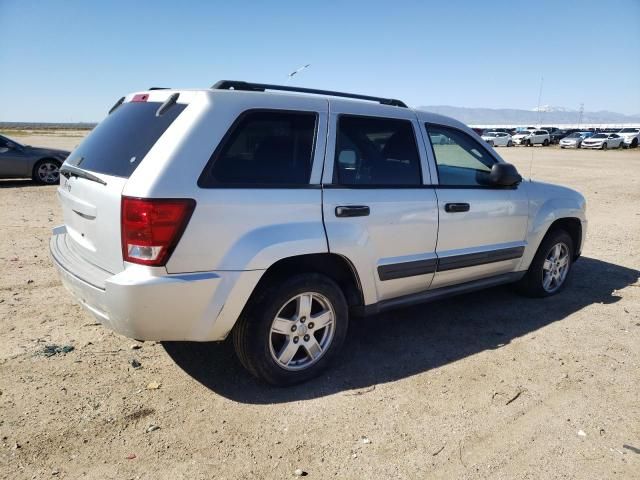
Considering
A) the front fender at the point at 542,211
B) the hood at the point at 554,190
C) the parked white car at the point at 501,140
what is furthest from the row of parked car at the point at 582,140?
the front fender at the point at 542,211

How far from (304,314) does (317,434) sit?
2.54 feet

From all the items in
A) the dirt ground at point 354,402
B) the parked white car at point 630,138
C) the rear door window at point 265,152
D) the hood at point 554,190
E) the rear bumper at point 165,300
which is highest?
the parked white car at point 630,138

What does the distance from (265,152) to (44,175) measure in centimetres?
1127

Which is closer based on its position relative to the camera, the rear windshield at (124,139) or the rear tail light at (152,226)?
the rear tail light at (152,226)

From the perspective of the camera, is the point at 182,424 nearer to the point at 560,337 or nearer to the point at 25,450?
the point at 25,450

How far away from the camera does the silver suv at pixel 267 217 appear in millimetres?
2633

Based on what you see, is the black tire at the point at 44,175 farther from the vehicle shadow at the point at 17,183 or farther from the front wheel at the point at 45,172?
the vehicle shadow at the point at 17,183

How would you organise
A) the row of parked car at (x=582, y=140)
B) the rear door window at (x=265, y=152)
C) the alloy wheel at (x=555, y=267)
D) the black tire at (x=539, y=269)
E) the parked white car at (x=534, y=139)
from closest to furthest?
the rear door window at (x=265, y=152) < the black tire at (x=539, y=269) < the alloy wheel at (x=555, y=267) < the row of parked car at (x=582, y=140) < the parked white car at (x=534, y=139)

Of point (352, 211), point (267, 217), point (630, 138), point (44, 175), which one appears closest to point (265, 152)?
point (267, 217)

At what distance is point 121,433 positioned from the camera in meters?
2.67

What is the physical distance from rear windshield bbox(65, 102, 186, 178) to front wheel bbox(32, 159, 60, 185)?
9934mm

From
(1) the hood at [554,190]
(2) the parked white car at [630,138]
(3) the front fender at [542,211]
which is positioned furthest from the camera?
(2) the parked white car at [630,138]

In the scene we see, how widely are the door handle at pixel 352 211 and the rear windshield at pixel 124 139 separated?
45.5 inches

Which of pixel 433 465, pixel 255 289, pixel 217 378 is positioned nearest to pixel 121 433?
pixel 217 378
